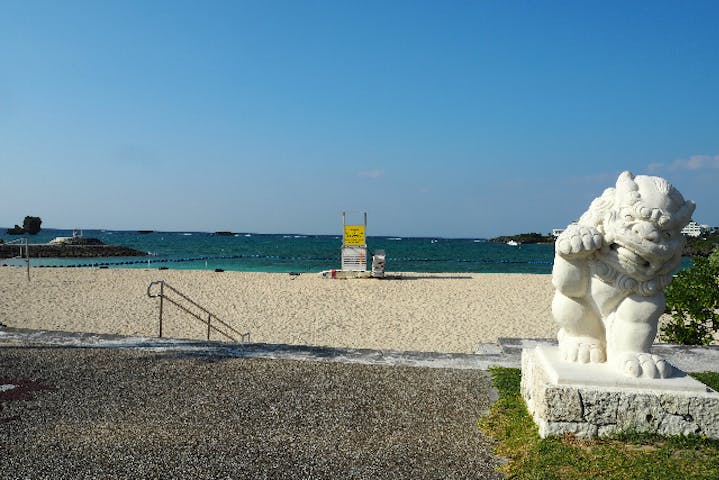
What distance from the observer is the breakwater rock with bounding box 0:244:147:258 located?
41125mm

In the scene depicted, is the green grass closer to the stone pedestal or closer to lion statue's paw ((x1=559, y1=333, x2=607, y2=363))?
the stone pedestal

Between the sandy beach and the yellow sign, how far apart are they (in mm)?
2951

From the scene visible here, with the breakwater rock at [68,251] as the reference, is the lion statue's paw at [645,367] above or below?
above

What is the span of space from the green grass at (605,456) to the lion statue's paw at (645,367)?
39cm

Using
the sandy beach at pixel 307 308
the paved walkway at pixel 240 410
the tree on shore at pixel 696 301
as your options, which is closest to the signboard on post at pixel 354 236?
the sandy beach at pixel 307 308

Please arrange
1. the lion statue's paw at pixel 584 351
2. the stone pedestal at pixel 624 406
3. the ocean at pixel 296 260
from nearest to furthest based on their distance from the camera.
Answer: the stone pedestal at pixel 624 406
the lion statue's paw at pixel 584 351
the ocean at pixel 296 260

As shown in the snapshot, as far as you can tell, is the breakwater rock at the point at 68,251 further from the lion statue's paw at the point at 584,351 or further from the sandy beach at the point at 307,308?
the lion statue's paw at the point at 584,351

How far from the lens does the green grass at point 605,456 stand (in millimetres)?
2936

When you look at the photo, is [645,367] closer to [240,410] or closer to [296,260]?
[240,410]

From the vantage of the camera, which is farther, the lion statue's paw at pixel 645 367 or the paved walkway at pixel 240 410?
the lion statue's paw at pixel 645 367

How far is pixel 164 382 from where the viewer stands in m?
4.91

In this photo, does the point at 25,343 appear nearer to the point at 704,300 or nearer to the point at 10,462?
the point at 10,462

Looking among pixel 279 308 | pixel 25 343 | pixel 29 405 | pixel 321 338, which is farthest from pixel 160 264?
pixel 29 405

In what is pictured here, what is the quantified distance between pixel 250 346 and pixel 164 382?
1.59 meters
